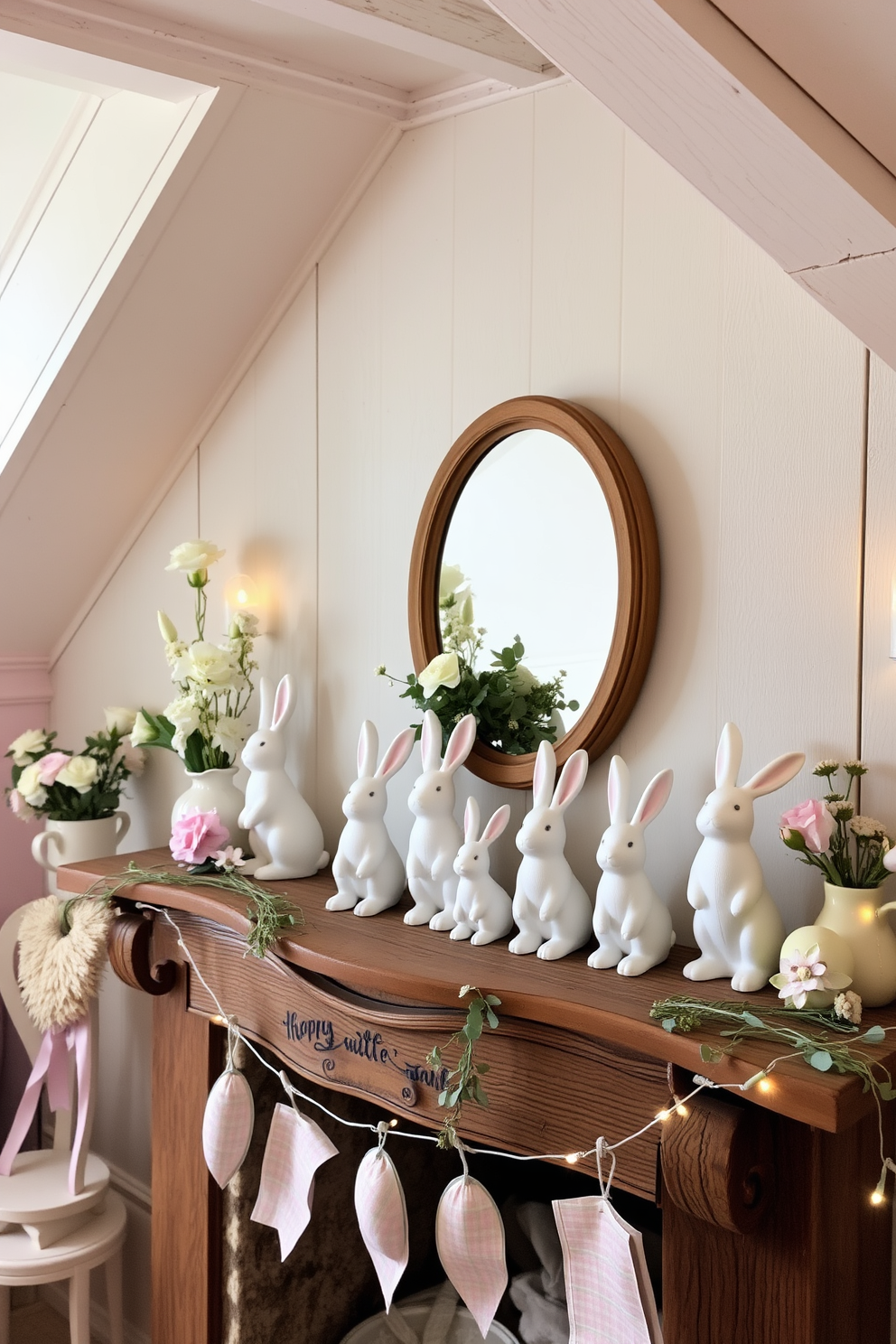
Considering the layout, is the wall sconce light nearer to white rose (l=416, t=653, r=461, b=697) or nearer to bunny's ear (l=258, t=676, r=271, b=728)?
bunny's ear (l=258, t=676, r=271, b=728)

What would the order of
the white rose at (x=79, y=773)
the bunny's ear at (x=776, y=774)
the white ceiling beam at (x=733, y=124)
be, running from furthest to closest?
the white rose at (x=79, y=773)
the bunny's ear at (x=776, y=774)
the white ceiling beam at (x=733, y=124)

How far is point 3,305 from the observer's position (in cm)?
208

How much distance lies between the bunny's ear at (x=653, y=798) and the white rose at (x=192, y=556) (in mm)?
974

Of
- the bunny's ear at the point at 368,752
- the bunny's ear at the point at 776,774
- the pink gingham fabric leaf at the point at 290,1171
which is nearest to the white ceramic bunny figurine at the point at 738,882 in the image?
the bunny's ear at the point at 776,774

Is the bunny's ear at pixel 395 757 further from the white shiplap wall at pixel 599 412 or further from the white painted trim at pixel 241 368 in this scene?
the white painted trim at pixel 241 368

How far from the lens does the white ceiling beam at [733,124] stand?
0.66 m

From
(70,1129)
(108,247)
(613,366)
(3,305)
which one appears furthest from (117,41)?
(70,1129)

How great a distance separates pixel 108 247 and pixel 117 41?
341 millimetres

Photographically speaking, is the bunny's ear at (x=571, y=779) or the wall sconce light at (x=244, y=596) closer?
the bunny's ear at (x=571, y=779)

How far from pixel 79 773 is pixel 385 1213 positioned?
3.56 feet

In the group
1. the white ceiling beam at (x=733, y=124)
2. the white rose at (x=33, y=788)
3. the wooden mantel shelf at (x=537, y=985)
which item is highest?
the white ceiling beam at (x=733, y=124)

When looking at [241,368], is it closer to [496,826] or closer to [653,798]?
[496,826]

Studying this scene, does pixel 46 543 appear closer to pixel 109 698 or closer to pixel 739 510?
pixel 109 698

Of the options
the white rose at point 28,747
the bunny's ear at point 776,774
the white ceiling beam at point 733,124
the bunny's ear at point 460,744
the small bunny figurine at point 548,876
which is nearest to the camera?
the white ceiling beam at point 733,124
